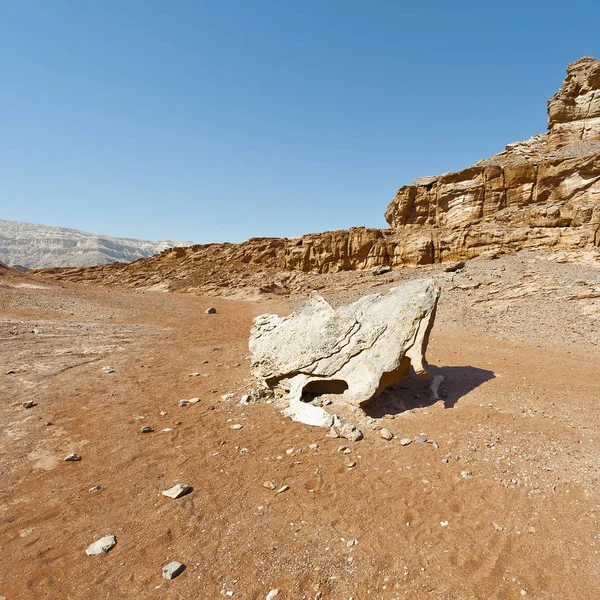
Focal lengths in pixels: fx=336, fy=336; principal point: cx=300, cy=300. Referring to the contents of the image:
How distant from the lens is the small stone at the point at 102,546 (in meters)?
3.77

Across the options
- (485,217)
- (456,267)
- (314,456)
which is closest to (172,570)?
(314,456)

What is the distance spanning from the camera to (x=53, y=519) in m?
4.33

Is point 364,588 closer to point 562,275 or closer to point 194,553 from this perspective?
point 194,553

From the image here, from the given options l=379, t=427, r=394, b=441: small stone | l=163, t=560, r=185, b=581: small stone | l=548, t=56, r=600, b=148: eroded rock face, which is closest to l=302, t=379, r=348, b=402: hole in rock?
l=379, t=427, r=394, b=441: small stone

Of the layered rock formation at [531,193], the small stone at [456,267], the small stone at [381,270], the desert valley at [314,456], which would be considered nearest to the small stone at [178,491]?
the desert valley at [314,456]

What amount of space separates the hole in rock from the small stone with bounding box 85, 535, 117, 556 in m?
4.30

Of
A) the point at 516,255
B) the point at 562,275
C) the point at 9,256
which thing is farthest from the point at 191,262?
the point at 9,256

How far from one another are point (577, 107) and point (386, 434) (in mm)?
36518

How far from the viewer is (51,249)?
138875 mm

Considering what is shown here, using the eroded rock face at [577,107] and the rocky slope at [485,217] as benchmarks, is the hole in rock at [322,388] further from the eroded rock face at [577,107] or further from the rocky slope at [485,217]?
the eroded rock face at [577,107]

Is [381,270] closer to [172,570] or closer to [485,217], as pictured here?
[485,217]

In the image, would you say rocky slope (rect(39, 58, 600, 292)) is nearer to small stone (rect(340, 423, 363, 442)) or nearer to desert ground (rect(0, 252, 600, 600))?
desert ground (rect(0, 252, 600, 600))

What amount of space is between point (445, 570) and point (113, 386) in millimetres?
8823

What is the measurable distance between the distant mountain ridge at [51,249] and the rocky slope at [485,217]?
9493 centimetres
